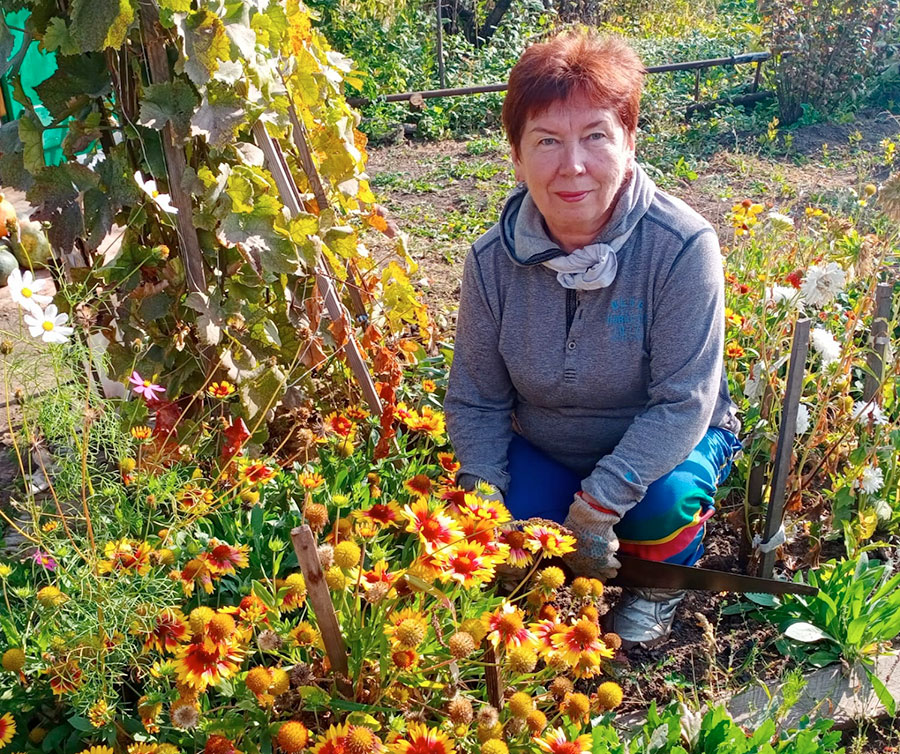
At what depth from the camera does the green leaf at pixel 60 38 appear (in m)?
1.88

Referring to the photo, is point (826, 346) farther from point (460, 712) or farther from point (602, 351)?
point (460, 712)

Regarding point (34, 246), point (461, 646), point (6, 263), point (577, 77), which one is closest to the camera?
point (461, 646)

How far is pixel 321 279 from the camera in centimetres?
239

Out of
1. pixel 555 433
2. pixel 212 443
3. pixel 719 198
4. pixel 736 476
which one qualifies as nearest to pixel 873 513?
pixel 736 476

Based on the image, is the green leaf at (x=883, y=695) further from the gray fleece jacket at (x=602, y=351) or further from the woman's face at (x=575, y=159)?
the woman's face at (x=575, y=159)

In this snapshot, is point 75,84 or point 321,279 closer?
point 75,84

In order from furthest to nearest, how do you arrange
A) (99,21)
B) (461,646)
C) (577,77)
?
(577,77)
(99,21)
(461,646)

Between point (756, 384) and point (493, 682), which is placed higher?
point (756, 384)

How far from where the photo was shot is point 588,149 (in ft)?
6.58

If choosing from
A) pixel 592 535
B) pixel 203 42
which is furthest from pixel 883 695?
pixel 203 42

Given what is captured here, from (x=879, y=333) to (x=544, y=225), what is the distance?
93cm

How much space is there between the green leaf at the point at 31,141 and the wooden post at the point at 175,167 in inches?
10.2

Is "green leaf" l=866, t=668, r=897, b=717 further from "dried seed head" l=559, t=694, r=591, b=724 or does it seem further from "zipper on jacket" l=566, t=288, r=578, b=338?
"zipper on jacket" l=566, t=288, r=578, b=338

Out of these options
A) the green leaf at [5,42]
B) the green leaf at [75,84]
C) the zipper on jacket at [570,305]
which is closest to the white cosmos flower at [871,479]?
the zipper on jacket at [570,305]
